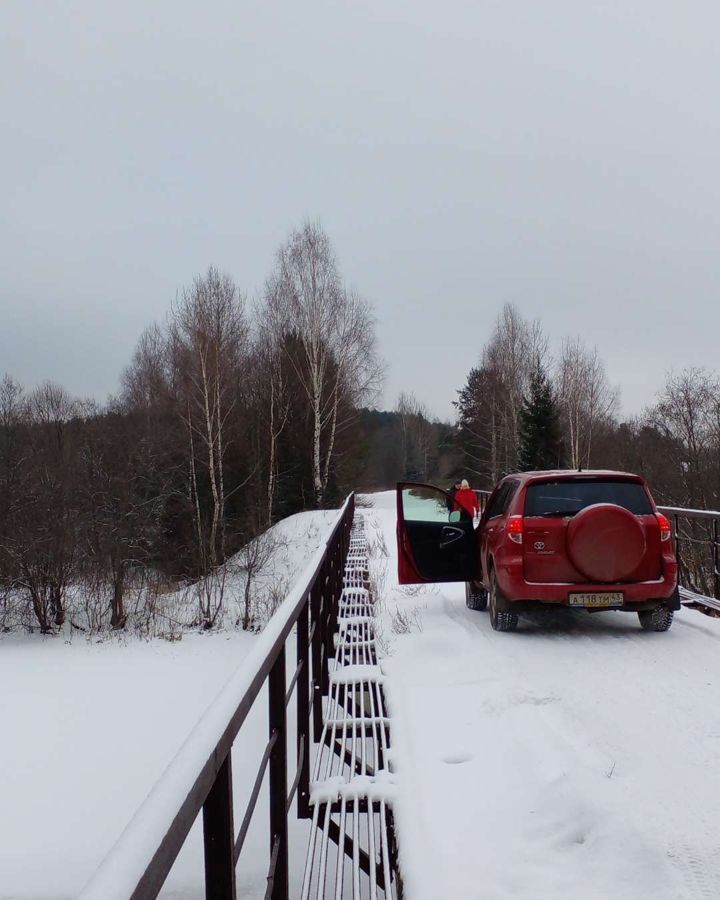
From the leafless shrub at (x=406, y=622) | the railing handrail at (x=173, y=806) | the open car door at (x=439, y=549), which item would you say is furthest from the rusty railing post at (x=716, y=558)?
the railing handrail at (x=173, y=806)

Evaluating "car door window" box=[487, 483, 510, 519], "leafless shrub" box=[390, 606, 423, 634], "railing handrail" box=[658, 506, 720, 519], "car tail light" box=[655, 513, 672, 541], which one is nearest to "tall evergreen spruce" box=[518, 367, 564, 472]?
"railing handrail" box=[658, 506, 720, 519]

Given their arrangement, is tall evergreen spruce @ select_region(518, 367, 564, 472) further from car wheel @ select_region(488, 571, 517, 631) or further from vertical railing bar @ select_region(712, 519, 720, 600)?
car wheel @ select_region(488, 571, 517, 631)

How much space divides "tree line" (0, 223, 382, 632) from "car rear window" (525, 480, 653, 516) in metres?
17.1

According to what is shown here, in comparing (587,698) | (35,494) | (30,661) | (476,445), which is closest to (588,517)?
(587,698)

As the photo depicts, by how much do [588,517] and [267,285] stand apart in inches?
1177

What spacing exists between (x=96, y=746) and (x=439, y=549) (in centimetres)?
613

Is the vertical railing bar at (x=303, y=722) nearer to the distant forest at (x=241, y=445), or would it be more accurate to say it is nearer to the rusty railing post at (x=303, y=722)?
the rusty railing post at (x=303, y=722)

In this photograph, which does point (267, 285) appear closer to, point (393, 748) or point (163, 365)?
point (163, 365)

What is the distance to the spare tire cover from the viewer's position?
6613 millimetres

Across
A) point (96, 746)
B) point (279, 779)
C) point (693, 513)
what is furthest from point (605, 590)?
point (96, 746)

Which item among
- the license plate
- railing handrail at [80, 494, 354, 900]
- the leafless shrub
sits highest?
railing handrail at [80, 494, 354, 900]

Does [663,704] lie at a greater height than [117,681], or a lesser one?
greater

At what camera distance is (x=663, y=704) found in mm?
4816

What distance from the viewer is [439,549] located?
317 inches
